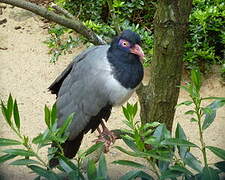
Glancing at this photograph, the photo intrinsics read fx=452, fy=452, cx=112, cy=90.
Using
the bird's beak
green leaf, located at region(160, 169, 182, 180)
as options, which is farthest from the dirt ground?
green leaf, located at region(160, 169, 182, 180)

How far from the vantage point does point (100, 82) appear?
2.41 metres

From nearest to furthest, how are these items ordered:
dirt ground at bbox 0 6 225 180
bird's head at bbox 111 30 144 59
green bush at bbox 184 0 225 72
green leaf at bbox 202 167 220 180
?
green leaf at bbox 202 167 220 180, bird's head at bbox 111 30 144 59, dirt ground at bbox 0 6 225 180, green bush at bbox 184 0 225 72

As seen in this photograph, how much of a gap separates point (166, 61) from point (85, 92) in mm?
468

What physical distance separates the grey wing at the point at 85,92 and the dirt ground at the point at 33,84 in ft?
2.23

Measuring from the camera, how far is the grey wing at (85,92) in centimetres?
242

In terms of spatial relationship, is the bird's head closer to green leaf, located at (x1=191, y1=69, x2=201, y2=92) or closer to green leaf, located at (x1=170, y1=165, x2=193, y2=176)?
green leaf, located at (x1=191, y1=69, x2=201, y2=92)

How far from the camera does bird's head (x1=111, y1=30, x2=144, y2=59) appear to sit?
7.86 ft

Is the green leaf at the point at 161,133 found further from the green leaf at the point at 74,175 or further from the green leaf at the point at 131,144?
the green leaf at the point at 74,175

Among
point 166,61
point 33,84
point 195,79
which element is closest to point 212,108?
point 195,79

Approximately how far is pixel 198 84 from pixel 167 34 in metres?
1.07

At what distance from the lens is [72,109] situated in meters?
2.47

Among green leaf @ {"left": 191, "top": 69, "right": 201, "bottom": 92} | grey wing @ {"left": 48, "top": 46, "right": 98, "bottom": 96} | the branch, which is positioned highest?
the branch

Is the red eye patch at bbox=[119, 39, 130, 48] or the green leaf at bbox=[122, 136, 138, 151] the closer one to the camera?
the green leaf at bbox=[122, 136, 138, 151]

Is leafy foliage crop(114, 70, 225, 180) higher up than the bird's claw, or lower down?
higher up
